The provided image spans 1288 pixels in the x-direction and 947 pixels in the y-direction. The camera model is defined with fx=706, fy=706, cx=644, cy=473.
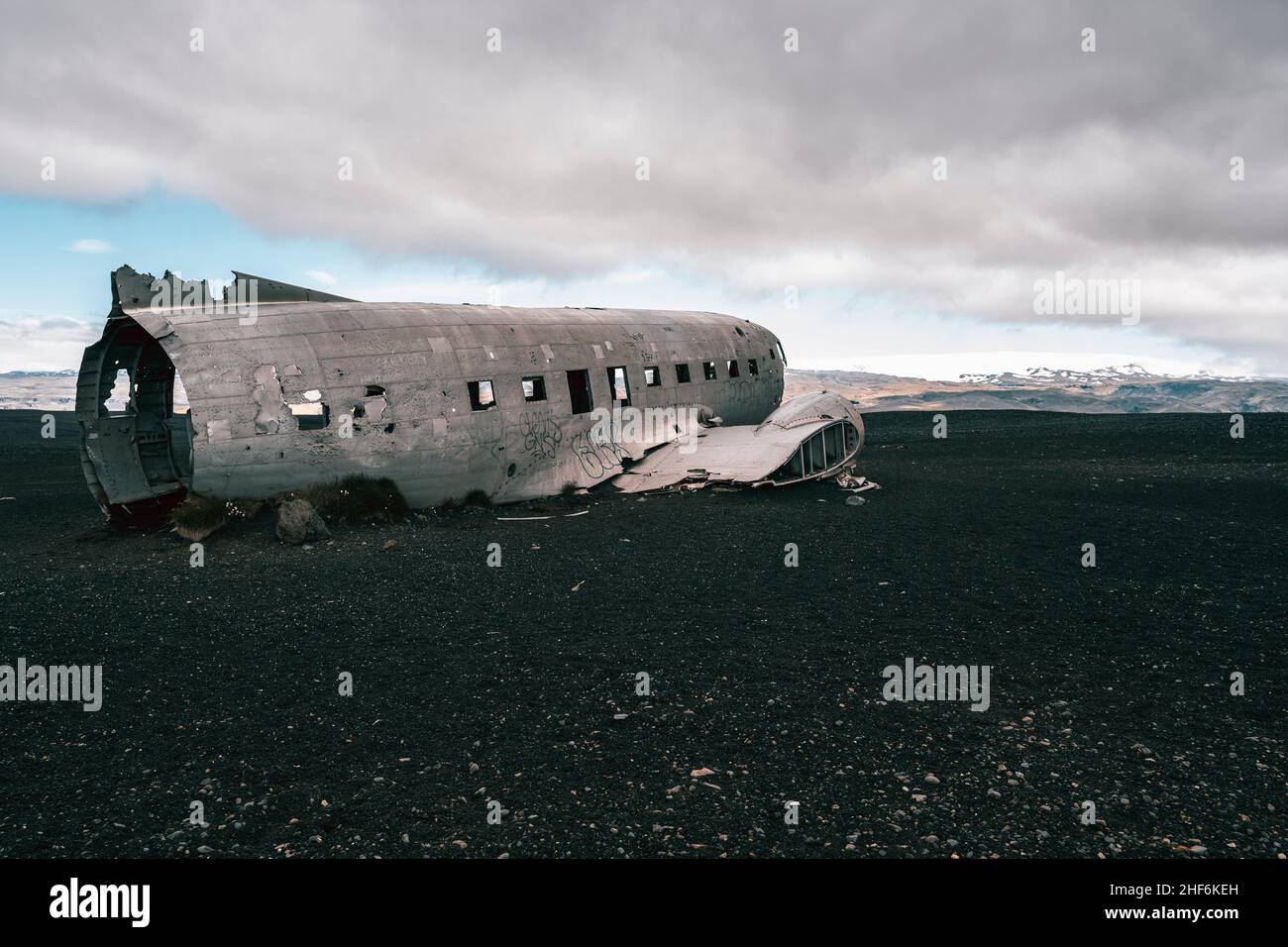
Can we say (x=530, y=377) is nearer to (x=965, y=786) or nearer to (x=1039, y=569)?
(x=1039, y=569)

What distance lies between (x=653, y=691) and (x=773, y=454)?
576 inches

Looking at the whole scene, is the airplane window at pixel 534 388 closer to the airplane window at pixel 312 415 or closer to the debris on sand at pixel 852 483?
the airplane window at pixel 312 415

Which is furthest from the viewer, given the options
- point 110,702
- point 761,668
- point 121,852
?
point 761,668

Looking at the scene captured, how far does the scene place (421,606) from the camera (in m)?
12.9

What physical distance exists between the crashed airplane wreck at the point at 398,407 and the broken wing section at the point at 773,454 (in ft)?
0.23

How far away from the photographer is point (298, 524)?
1683cm

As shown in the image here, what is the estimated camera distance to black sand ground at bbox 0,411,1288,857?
651cm

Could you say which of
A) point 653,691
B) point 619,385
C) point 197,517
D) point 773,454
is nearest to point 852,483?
point 773,454

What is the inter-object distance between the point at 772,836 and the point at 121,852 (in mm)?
5738

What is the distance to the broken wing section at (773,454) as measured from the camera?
2286 centimetres

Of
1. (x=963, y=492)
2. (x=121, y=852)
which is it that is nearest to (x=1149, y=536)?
(x=963, y=492)

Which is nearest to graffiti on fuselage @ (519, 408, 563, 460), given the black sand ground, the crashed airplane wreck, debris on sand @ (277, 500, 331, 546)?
the crashed airplane wreck

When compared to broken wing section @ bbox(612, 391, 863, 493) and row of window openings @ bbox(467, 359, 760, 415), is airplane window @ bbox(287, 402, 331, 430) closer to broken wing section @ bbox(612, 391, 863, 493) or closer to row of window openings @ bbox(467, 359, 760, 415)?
row of window openings @ bbox(467, 359, 760, 415)

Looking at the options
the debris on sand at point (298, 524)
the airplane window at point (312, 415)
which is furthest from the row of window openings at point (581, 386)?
the debris on sand at point (298, 524)
